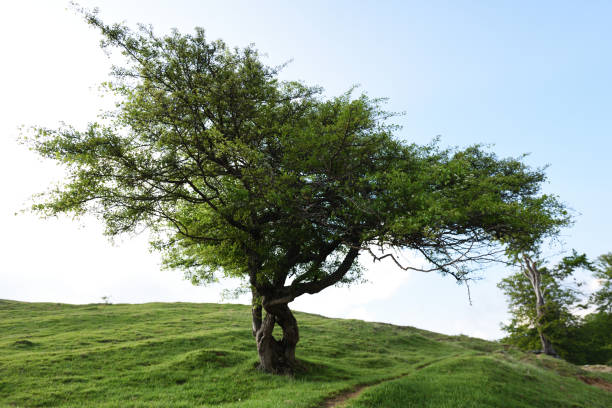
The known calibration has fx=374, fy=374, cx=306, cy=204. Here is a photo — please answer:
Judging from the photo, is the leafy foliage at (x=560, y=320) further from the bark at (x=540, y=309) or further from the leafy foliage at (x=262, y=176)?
the leafy foliage at (x=262, y=176)

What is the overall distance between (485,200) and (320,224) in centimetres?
689

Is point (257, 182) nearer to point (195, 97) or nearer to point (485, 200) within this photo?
point (195, 97)

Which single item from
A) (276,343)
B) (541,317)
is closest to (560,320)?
(541,317)

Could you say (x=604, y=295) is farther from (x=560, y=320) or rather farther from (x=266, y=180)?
(x=266, y=180)

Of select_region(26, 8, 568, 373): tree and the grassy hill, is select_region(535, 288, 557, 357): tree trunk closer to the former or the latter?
the grassy hill

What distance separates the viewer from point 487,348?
130ft

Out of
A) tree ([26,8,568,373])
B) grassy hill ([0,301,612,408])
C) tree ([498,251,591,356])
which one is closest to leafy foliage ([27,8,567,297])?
tree ([26,8,568,373])

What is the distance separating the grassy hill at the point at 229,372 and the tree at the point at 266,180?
3.42 metres

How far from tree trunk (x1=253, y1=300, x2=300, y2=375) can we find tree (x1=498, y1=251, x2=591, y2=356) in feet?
95.3

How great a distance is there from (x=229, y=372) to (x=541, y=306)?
3688cm

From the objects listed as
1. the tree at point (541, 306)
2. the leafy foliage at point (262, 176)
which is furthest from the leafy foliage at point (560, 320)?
the leafy foliage at point (262, 176)

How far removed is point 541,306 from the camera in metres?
40.9

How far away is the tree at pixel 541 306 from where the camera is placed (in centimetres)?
4094

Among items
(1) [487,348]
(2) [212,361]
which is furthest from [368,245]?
(1) [487,348]
